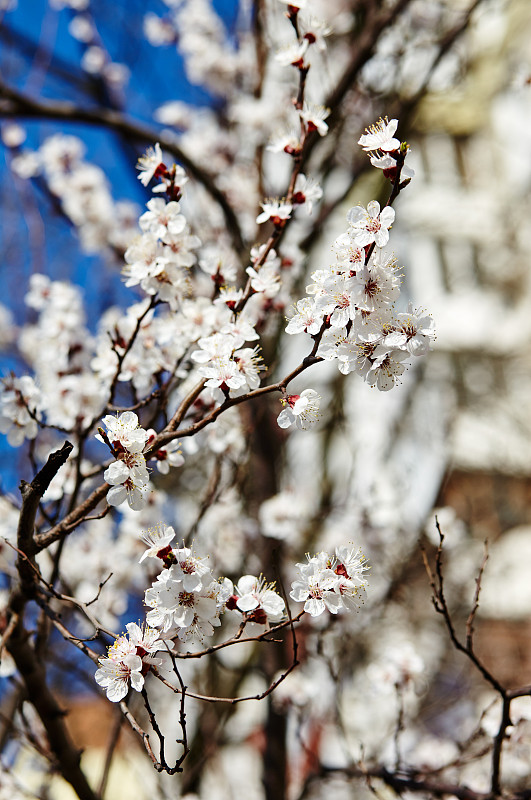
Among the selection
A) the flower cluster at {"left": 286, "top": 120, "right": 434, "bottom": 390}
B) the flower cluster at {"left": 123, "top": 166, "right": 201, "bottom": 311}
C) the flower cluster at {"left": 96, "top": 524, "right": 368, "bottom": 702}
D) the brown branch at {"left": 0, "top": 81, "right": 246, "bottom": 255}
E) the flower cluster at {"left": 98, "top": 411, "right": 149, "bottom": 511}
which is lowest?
the flower cluster at {"left": 96, "top": 524, "right": 368, "bottom": 702}

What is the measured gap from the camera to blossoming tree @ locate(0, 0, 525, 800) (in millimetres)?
1538

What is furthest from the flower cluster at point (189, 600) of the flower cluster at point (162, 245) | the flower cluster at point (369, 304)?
the flower cluster at point (162, 245)

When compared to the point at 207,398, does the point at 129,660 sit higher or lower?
lower

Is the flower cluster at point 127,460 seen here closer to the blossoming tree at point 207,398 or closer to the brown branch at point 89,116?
the blossoming tree at point 207,398

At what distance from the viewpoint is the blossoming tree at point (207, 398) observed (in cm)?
154

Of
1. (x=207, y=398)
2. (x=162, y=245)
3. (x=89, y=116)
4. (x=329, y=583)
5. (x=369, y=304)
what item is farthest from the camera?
(x=89, y=116)

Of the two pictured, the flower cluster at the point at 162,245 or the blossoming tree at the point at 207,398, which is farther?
the flower cluster at the point at 162,245

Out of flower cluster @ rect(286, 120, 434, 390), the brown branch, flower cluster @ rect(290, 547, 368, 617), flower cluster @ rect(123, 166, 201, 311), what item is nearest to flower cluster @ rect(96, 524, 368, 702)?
flower cluster @ rect(290, 547, 368, 617)

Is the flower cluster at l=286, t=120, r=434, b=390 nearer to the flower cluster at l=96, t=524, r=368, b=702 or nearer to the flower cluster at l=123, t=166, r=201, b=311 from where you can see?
the flower cluster at l=96, t=524, r=368, b=702

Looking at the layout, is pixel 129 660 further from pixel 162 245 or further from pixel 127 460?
pixel 162 245

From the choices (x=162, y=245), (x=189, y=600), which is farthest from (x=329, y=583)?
(x=162, y=245)

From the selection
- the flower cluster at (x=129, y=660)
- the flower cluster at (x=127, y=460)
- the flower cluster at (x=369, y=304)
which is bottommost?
the flower cluster at (x=129, y=660)

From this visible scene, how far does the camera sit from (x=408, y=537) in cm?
581

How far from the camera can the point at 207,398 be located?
215 cm
